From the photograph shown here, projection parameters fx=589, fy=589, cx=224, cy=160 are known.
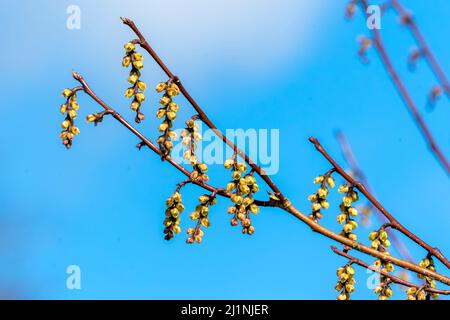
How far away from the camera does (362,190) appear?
249 centimetres

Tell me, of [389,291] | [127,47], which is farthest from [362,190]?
[127,47]

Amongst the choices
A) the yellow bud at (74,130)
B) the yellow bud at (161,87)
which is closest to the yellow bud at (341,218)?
the yellow bud at (161,87)

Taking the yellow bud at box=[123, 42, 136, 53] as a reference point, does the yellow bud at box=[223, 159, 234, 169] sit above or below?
below

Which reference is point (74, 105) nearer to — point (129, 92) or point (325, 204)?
point (129, 92)

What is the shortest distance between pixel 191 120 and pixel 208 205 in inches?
15.5

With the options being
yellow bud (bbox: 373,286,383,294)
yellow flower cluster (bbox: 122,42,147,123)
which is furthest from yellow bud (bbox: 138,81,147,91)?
yellow bud (bbox: 373,286,383,294)

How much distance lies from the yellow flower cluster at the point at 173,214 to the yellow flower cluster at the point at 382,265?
2.80 feet

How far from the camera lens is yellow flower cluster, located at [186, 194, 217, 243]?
2.65 m

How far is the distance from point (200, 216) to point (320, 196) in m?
0.55

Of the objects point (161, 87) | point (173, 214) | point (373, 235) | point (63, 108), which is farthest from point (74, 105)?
point (373, 235)

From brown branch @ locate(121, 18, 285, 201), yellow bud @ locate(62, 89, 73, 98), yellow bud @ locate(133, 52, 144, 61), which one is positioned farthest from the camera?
yellow bud @ locate(62, 89, 73, 98)

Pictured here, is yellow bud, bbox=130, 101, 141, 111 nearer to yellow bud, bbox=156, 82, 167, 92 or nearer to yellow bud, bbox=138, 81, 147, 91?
yellow bud, bbox=138, 81, 147, 91

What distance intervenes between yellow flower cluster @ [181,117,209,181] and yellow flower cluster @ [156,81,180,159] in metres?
0.07
